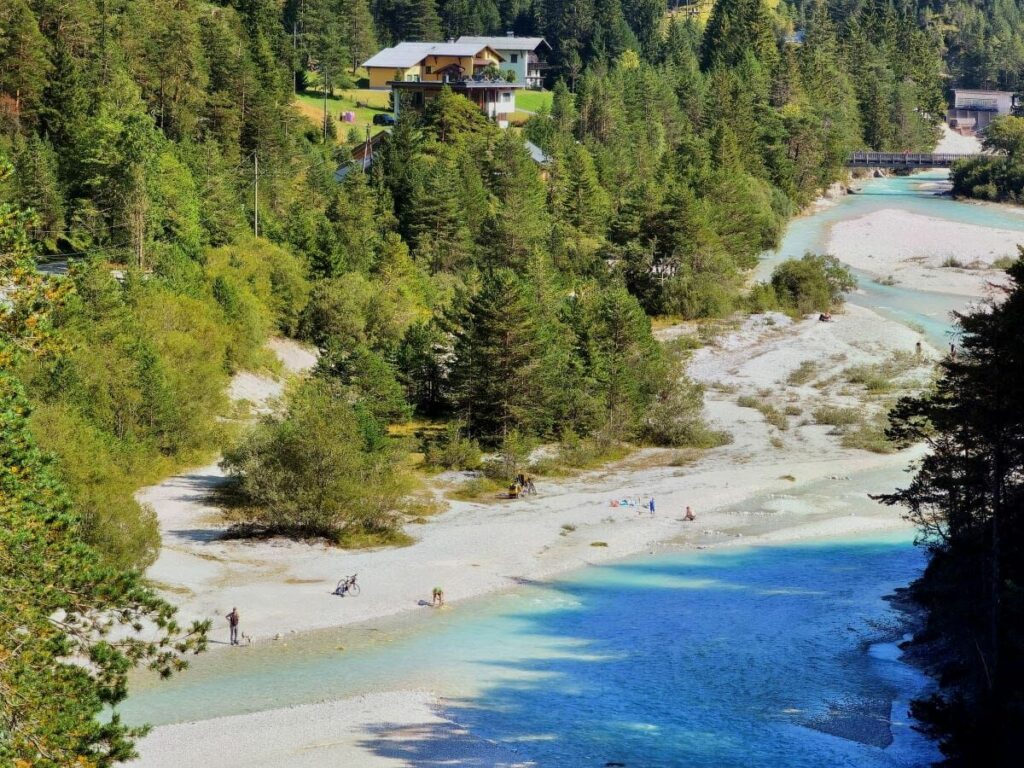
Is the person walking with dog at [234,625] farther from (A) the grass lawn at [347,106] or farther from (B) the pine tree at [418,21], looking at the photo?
(B) the pine tree at [418,21]

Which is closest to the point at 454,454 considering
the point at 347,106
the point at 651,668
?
the point at 651,668

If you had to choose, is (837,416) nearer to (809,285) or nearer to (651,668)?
(809,285)

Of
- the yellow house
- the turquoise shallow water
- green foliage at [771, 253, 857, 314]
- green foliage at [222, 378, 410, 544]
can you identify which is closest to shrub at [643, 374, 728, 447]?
green foliage at [222, 378, 410, 544]

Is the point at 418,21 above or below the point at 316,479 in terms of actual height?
above

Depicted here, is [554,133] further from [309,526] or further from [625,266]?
[309,526]

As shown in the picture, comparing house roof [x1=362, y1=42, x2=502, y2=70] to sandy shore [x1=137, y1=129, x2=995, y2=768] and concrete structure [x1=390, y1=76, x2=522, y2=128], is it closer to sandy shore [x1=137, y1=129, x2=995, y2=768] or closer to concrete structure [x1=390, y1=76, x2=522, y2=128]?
concrete structure [x1=390, y1=76, x2=522, y2=128]

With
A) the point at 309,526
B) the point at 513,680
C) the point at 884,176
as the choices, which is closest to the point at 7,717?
the point at 513,680
